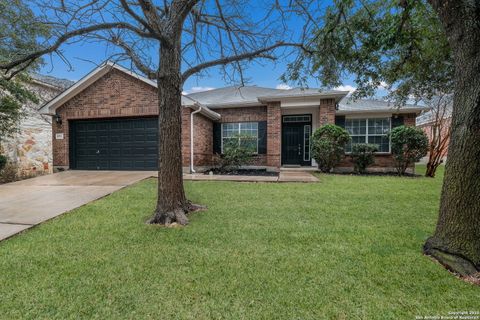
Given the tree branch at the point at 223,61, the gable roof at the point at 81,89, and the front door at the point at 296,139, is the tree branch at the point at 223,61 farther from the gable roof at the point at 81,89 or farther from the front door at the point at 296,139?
the front door at the point at 296,139

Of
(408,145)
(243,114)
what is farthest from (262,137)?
(408,145)

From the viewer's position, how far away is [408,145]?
10.2m

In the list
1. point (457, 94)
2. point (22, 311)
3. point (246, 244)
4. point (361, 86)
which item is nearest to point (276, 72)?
point (361, 86)

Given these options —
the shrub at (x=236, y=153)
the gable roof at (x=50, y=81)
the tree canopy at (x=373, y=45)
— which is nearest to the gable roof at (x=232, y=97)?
the shrub at (x=236, y=153)

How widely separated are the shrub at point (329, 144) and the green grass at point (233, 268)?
18.4 feet

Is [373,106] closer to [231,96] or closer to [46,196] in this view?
[231,96]

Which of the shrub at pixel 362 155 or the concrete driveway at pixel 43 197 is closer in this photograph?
the concrete driveway at pixel 43 197

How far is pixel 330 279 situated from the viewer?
99.7 inches

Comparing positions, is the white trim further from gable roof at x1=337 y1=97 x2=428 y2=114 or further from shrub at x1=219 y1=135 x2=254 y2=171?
shrub at x1=219 y1=135 x2=254 y2=171

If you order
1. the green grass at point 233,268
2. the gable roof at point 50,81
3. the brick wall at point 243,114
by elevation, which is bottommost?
the green grass at point 233,268

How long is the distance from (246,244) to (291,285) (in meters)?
1.08

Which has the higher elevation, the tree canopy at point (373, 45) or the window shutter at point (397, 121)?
the tree canopy at point (373, 45)

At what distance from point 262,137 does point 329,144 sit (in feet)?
11.2

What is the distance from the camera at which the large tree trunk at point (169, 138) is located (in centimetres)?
437
